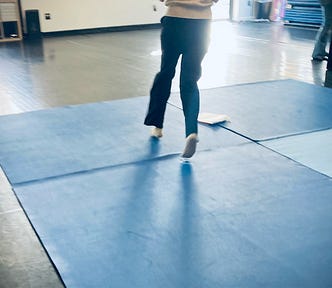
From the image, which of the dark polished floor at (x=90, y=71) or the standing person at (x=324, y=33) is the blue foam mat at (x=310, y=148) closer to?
the dark polished floor at (x=90, y=71)

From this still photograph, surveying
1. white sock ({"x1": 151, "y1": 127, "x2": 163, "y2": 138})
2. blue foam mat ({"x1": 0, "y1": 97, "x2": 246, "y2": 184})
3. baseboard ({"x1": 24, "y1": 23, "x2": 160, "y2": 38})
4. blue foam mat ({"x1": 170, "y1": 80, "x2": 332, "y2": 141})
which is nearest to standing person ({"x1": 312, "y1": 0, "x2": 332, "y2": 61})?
blue foam mat ({"x1": 170, "y1": 80, "x2": 332, "y2": 141})

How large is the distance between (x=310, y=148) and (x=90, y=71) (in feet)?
10.2

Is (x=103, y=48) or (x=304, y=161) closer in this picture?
(x=304, y=161)

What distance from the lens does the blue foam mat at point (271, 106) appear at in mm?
3303

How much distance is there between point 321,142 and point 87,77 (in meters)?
2.84

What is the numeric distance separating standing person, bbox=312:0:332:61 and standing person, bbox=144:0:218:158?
3306 millimetres

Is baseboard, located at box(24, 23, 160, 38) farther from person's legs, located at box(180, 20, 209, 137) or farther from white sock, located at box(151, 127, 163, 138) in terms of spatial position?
person's legs, located at box(180, 20, 209, 137)

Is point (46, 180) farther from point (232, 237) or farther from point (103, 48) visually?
point (103, 48)

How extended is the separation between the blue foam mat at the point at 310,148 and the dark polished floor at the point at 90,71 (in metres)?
1.58

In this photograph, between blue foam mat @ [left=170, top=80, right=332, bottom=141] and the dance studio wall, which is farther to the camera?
the dance studio wall

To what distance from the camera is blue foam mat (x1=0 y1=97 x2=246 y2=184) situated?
8.95 feet

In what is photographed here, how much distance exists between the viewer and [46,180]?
2.52 metres

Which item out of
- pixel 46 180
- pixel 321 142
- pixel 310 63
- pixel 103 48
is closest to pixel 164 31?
pixel 46 180

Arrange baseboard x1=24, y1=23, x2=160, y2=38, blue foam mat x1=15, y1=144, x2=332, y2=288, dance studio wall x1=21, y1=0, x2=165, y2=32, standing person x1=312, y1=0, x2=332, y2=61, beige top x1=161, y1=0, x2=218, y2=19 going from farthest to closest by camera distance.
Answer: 1. baseboard x1=24, y1=23, x2=160, y2=38
2. dance studio wall x1=21, y1=0, x2=165, y2=32
3. standing person x1=312, y1=0, x2=332, y2=61
4. beige top x1=161, y1=0, x2=218, y2=19
5. blue foam mat x1=15, y1=144, x2=332, y2=288
